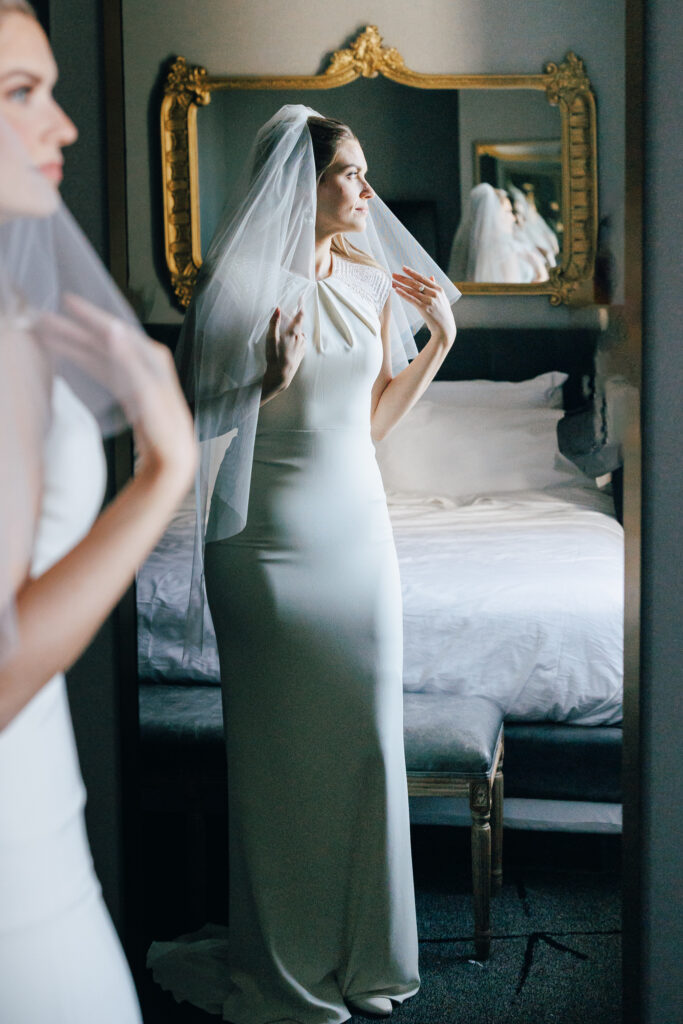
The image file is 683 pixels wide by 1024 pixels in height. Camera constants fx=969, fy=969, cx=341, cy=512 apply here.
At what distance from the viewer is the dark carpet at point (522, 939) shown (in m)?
1.50

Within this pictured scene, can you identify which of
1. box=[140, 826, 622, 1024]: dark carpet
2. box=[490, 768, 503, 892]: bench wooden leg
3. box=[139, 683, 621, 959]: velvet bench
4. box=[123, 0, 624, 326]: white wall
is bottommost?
box=[140, 826, 622, 1024]: dark carpet

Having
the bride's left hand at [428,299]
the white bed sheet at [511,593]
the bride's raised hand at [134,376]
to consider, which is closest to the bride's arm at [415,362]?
the bride's left hand at [428,299]

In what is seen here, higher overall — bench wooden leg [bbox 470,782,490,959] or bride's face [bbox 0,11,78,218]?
bride's face [bbox 0,11,78,218]

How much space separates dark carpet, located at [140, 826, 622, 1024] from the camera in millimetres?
1497

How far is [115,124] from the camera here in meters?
1.52

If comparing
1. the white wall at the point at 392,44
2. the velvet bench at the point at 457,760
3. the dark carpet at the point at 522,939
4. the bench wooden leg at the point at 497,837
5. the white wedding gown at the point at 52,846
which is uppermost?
the white wall at the point at 392,44

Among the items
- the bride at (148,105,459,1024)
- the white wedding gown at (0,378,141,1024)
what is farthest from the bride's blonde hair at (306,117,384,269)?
the white wedding gown at (0,378,141,1024)

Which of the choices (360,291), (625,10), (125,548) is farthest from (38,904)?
(625,10)

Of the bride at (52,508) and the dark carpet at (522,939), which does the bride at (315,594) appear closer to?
the dark carpet at (522,939)

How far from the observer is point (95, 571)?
2.47 feet

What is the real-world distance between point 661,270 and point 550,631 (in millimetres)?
573

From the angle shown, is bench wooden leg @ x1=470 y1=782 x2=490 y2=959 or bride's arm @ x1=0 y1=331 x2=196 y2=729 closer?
bride's arm @ x1=0 y1=331 x2=196 y2=729

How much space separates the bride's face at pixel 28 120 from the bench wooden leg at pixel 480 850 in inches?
41.4

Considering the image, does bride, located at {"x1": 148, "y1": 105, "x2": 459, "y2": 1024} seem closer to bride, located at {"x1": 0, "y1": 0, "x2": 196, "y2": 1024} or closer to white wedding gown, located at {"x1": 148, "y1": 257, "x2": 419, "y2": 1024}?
white wedding gown, located at {"x1": 148, "y1": 257, "x2": 419, "y2": 1024}
